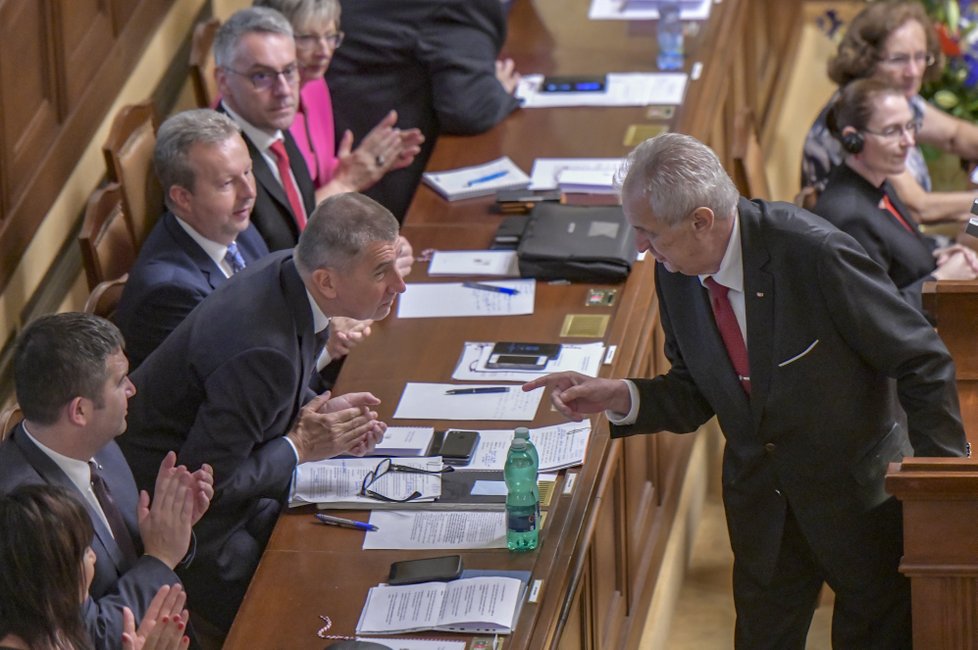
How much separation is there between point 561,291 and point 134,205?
1.41 meters

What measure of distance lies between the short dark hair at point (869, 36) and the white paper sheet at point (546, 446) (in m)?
2.43

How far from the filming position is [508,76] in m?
6.04

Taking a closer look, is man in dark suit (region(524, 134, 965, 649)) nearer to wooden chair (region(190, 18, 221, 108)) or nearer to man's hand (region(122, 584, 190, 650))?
man's hand (region(122, 584, 190, 650))

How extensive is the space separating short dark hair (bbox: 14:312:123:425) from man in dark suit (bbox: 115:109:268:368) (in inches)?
35.3

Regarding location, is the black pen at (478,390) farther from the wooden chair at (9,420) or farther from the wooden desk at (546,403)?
the wooden chair at (9,420)

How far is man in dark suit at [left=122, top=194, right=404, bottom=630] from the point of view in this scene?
3703 mm

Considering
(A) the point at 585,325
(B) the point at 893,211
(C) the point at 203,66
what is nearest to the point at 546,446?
(A) the point at 585,325

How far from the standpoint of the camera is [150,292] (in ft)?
14.0

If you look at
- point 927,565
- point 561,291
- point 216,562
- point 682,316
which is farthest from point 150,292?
point 927,565

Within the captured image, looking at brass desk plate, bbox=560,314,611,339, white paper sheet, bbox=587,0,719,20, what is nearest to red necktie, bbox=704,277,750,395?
brass desk plate, bbox=560,314,611,339

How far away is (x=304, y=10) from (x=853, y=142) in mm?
1926

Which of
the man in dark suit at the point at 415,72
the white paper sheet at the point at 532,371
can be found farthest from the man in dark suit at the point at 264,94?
the white paper sheet at the point at 532,371

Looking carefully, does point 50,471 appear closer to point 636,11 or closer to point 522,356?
point 522,356

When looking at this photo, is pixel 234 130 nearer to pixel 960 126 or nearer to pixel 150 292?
pixel 150 292
